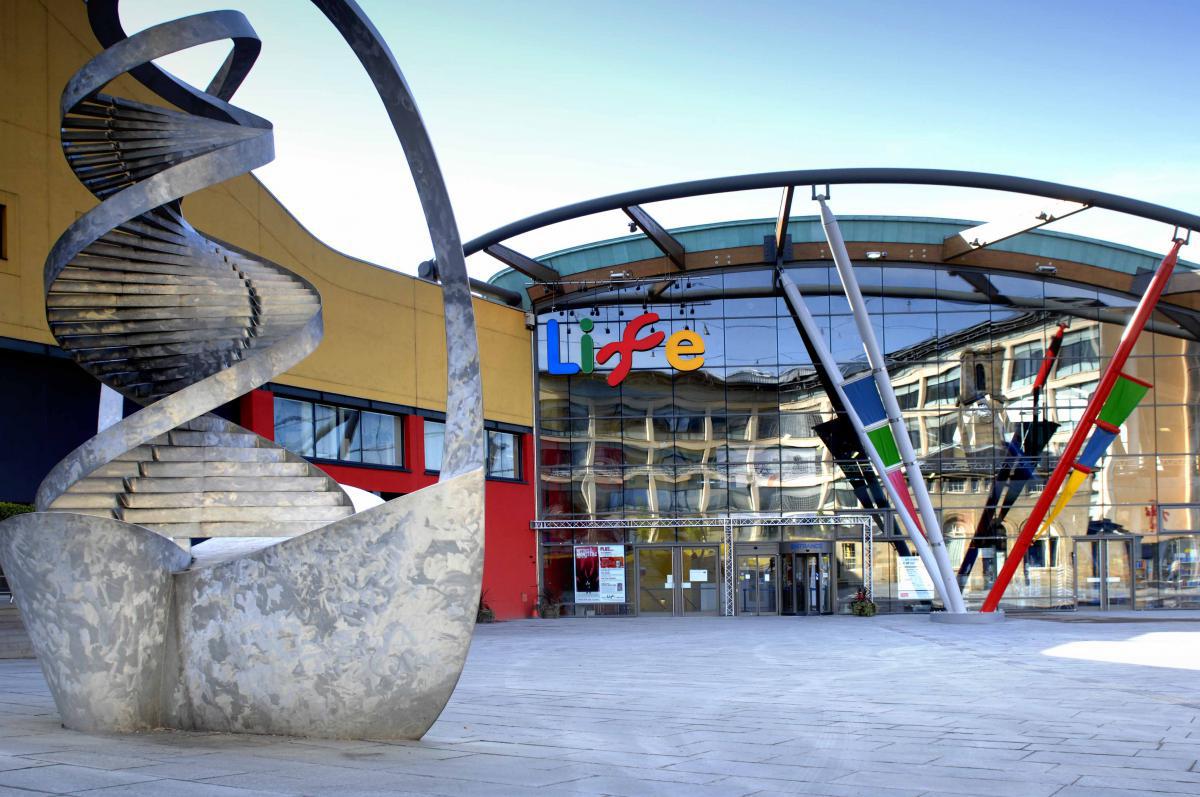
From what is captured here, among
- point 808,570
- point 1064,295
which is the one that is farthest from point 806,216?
point 808,570

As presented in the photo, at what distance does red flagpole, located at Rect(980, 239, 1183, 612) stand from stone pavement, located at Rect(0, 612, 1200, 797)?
32.2 feet

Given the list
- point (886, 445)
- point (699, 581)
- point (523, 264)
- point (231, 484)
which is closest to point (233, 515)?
point (231, 484)

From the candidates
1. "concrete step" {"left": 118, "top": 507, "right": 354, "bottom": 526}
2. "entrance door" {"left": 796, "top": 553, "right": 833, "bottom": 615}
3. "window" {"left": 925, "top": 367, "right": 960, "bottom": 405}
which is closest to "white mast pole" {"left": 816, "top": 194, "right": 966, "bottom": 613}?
"entrance door" {"left": 796, "top": 553, "right": 833, "bottom": 615}

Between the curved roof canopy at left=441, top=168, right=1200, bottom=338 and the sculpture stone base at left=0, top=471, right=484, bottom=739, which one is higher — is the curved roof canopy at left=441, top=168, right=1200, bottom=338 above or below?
above

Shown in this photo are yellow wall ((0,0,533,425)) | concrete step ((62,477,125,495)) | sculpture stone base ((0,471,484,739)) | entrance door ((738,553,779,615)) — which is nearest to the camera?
sculpture stone base ((0,471,484,739))

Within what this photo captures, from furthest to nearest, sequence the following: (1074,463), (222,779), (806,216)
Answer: (806,216) → (1074,463) → (222,779)

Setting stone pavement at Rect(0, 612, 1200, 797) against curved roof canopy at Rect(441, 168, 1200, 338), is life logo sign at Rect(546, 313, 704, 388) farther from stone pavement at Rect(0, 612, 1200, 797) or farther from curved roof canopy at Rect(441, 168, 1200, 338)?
stone pavement at Rect(0, 612, 1200, 797)

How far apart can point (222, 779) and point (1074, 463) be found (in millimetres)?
24537

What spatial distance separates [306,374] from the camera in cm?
2466

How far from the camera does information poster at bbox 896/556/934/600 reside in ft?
108

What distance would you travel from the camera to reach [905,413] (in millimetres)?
33469

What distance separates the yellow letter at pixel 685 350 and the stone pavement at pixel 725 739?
1719 centimetres

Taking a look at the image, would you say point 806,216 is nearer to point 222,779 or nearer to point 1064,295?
point 1064,295

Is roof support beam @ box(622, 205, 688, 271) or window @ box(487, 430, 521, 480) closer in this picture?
roof support beam @ box(622, 205, 688, 271)
